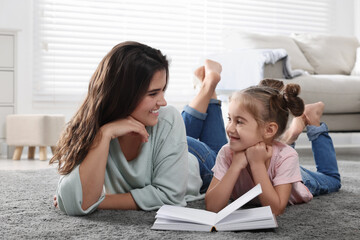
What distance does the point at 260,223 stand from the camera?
1.03m

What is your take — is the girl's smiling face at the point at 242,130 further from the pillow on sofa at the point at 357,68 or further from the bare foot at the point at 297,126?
the pillow on sofa at the point at 357,68

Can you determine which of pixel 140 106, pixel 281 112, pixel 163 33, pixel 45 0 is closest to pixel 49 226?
pixel 140 106

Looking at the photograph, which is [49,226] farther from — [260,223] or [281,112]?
[281,112]

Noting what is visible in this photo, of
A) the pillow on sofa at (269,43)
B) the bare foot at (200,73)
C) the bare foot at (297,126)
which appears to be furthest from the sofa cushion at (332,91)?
the bare foot at (297,126)

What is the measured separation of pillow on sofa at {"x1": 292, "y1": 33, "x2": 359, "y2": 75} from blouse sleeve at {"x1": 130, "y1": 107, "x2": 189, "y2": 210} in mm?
2663

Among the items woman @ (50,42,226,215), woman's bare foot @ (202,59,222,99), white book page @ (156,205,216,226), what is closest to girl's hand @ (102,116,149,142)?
woman @ (50,42,226,215)

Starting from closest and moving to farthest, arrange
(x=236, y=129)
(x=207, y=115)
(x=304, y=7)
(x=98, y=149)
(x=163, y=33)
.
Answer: (x=98, y=149)
(x=236, y=129)
(x=207, y=115)
(x=163, y=33)
(x=304, y=7)

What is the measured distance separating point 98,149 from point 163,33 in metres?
3.02

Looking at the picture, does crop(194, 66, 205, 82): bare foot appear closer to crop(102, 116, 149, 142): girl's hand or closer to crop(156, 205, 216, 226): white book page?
crop(102, 116, 149, 142): girl's hand

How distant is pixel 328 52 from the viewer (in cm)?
379

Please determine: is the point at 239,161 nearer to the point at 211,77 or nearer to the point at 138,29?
the point at 211,77

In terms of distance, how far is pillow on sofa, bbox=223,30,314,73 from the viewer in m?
3.52

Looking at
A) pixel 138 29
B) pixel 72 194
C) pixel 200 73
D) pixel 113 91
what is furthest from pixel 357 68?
pixel 72 194

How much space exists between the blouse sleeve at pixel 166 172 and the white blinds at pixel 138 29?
2519mm
